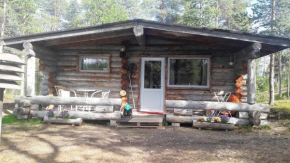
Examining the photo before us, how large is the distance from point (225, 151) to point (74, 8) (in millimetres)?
34678

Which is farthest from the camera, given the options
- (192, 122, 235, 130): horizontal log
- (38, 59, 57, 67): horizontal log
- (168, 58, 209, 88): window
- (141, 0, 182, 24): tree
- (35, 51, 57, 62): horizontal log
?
(141, 0, 182, 24): tree

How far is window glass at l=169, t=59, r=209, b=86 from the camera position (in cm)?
828

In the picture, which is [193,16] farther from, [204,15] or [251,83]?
[251,83]

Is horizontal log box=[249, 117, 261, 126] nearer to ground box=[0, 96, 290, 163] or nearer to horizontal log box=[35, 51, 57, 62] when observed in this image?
ground box=[0, 96, 290, 163]

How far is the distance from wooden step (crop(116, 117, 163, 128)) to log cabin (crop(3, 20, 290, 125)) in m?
0.87

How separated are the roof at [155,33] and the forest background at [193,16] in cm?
819

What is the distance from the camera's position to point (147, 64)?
8531 mm

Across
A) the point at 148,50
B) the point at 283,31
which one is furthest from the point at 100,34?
the point at 283,31

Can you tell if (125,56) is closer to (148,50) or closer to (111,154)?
(148,50)

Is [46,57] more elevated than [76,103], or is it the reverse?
[46,57]

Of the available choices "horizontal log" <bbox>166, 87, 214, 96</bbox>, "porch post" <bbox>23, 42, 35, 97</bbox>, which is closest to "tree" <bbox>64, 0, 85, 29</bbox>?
"porch post" <bbox>23, 42, 35, 97</bbox>

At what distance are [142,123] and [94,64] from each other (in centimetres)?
374

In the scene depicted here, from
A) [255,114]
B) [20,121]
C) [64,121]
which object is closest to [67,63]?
[20,121]

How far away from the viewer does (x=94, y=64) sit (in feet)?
29.0
